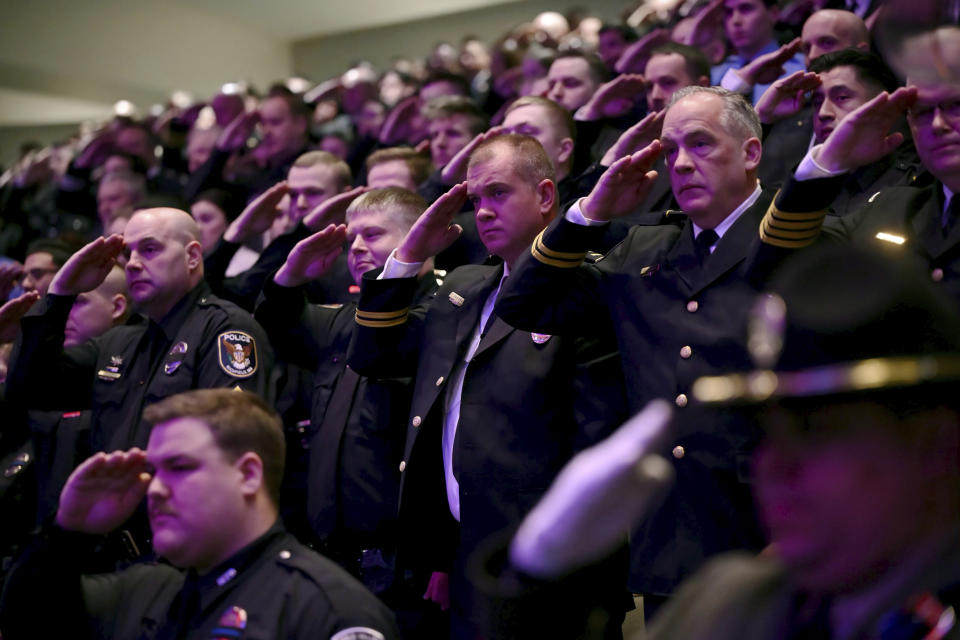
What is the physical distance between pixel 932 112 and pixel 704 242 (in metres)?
0.53

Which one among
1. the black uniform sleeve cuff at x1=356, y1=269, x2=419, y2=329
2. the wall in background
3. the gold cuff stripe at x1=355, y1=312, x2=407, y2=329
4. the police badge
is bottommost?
the wall in background

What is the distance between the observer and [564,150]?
352 centimetres

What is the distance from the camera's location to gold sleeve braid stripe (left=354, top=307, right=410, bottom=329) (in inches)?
105

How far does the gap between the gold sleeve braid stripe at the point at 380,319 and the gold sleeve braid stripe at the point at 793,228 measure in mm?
1017

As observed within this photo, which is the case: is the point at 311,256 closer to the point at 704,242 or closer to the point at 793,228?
the point at 704,242

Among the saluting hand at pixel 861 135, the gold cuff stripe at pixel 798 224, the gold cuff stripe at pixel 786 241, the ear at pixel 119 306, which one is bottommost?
the ear at pixel 119 306

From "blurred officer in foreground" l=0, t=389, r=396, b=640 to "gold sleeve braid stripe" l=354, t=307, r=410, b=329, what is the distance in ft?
2.03

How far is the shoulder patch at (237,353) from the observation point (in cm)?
299

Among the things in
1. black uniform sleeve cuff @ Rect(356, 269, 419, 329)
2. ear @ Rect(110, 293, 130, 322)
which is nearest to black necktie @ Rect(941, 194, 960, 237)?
black uniform sleeve cuff @ Rect(356, 269, 419, 329)

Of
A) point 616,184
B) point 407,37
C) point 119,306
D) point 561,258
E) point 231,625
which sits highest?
point 616,184

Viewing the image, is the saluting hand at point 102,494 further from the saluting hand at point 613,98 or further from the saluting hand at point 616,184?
the saluting hand at point 613,98

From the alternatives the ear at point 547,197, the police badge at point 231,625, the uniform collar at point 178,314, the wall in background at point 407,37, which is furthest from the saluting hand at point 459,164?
the wall in background at point 407,37

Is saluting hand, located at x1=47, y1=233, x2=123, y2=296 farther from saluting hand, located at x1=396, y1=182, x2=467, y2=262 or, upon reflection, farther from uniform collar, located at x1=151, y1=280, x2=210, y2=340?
saluting hand, located at x1=396, y1=182, x2=467, y2=262

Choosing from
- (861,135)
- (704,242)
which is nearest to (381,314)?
(704,242)
